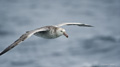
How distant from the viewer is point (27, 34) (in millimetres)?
25750

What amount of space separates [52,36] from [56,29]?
0.55 metres

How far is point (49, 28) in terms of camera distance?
88.8 feet

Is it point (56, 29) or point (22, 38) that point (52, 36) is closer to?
point (56, 29)

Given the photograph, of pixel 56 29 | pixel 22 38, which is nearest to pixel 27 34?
pixel 22 38

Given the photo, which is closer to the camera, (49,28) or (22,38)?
(22,38)

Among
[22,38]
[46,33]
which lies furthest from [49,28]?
[22,38]

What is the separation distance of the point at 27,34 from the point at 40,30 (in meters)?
0.98

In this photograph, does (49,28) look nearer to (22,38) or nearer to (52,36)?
(52,36)

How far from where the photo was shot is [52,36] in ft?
87.8

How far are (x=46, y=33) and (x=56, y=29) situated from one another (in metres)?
0.67

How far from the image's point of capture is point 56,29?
2700 centimetres

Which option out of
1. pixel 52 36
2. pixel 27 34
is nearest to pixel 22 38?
pixel 27 34

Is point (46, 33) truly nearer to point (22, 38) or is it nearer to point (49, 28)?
point (49, 28)

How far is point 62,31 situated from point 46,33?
1.00 metres
